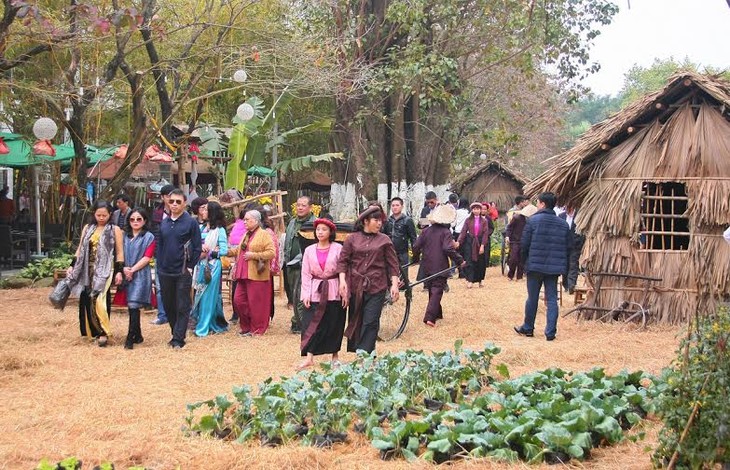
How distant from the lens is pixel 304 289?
10367mm

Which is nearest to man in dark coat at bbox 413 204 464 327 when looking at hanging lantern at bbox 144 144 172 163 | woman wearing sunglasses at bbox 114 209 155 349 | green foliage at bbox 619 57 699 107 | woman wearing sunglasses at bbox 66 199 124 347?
woman wearing sunglasses at bbox 114 209 155 349

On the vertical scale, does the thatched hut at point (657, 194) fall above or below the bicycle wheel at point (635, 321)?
above

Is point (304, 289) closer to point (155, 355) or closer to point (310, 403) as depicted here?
point (155, 355)

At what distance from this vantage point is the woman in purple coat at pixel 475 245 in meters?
20.0

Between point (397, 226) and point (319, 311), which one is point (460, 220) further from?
point (319, 311)

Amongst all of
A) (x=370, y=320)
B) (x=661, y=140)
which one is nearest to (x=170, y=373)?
(x=370, y=320)

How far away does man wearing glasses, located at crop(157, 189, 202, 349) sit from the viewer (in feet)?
38.5

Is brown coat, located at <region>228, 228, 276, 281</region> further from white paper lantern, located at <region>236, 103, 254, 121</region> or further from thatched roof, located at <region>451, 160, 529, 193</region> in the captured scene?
thatched roof, located at <region>451, 160, 529, 193</region>

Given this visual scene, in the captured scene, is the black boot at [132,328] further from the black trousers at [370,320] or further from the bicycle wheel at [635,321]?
the bicycle wheel at [635,321]

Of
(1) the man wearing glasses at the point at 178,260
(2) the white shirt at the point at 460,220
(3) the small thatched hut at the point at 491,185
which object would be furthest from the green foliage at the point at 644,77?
(1) the man wearing glasses at the point at 178,260

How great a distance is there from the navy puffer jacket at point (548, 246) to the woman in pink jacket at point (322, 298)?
322 centimetres

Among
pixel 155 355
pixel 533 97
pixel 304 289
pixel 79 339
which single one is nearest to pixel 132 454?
pixel 304 289

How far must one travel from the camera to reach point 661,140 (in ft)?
44.9

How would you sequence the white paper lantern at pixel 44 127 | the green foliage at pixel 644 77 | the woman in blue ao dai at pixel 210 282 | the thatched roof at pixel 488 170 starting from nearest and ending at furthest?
the woman in blue ao dai at pixel 210 282 → the white paper lantern at pixel 44 127 → the thatched roof at pixel 488 170 → the green foliage at pixel 644 77
